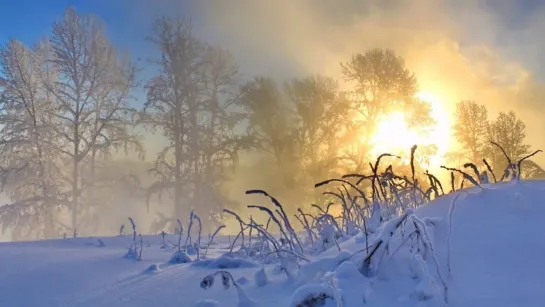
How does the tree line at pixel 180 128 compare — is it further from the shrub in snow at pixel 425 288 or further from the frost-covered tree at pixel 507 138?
the shrub in snow at pixel 425 288

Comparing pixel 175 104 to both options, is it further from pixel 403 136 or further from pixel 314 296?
pixel 314 296

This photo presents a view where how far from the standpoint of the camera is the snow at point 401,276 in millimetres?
1440

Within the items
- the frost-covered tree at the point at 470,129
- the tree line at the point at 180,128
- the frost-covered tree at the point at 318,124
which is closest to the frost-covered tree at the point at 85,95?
the tree line at the point at 180,128

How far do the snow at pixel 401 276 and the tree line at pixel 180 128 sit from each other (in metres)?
15.0

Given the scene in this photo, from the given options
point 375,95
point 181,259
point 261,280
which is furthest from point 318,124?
point 261,280

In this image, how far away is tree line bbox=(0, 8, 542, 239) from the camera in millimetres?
16906

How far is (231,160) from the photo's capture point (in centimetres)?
1828

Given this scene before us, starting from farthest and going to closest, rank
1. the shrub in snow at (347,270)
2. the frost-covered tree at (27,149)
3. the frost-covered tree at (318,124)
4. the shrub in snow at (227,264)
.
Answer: the frost-covered tree at (318,124) < the frost-covered tree at (27,149) < the shrub in snow at (227,264) < the shrub in snow at (347,270)

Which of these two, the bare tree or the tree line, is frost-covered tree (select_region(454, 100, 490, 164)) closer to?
the tree line

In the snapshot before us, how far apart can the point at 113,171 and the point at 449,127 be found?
15.5 m

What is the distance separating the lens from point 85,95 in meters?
17.2

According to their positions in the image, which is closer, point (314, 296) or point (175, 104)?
point (314, 296)

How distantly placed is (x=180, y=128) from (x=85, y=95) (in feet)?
12.9

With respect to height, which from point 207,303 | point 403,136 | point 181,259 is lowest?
point 207,303
